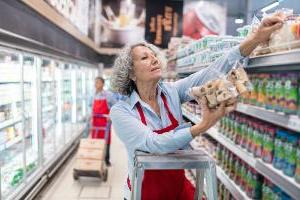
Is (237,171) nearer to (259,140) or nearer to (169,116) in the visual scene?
(259,140)

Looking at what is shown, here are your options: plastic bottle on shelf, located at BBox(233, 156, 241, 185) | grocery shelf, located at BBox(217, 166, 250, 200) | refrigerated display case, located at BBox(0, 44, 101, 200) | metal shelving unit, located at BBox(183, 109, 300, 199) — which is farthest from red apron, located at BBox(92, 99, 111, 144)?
metal shelving unit, located at BBox(183, 109, 300, 199)

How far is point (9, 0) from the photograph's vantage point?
14.9ft

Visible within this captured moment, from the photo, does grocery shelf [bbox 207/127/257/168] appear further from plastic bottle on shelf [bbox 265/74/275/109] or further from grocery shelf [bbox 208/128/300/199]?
plastic bottle on shelf [bbox 265/74/275/109]

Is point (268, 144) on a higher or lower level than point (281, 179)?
higher

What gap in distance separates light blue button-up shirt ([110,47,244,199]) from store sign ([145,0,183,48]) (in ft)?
34.9

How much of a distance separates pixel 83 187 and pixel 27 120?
57.1 inches

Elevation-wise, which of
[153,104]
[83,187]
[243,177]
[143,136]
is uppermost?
[153,104]

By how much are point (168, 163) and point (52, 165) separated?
18.2 ft

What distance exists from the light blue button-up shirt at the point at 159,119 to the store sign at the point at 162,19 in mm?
10638

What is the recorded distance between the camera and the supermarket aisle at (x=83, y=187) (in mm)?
6145

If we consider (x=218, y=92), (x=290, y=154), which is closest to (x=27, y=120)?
(x=290, y=154)

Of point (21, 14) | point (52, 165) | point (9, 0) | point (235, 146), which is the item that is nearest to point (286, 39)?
point (235, 146)

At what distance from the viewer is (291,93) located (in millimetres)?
2258

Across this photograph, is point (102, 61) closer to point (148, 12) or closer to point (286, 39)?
point (148, 12)
